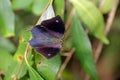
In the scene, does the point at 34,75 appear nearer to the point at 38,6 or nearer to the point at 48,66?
the point at 48,66

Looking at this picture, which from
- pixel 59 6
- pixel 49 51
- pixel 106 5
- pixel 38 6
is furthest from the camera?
pixel 106 5

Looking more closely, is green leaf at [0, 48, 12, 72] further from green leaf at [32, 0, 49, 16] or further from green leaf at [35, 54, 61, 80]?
green leaf at [35, 54, 61, 80]

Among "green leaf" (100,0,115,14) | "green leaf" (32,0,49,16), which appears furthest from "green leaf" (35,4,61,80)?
"green leaf" (100,0,115,14)

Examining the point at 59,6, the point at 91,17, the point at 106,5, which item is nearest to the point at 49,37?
the point at 59,6

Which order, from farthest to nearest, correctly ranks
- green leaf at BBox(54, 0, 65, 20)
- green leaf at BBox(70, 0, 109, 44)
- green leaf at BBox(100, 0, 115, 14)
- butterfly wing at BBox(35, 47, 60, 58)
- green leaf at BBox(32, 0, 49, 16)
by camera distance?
1. green leaf at BBox(100, 0, 115, 14)
2. green leaf at BBox(70, 0, 109, 44)
3. green leaf at BBox(32, 0, 49, 16)
4. green leaf at BBox(54, 0, 65, 20)
5. butterfly wing at BBox(35, 47, 60, 58)

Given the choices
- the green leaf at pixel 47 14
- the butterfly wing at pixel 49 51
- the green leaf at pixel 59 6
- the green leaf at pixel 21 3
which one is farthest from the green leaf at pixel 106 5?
the butterfly wing at pixel 49 51

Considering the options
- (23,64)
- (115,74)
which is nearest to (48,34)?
(23,64)

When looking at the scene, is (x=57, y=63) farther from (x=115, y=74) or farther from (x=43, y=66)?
(x=115, y=74)

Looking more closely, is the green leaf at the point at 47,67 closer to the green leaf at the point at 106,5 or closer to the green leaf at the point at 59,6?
the green leaf at the point at 59,6
